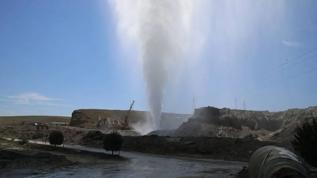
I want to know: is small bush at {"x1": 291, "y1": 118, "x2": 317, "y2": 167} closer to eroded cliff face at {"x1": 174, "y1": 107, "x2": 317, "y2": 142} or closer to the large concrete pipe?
the large concrete pipe

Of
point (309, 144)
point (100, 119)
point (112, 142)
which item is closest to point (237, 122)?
point (112, 142)

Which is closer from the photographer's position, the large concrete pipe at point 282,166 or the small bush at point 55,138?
the large concrete pipe at point 282,166

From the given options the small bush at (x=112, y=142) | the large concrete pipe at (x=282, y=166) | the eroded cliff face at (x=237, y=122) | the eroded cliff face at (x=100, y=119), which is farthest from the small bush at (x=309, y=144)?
the eroded cliff face at (x=100, y=119)

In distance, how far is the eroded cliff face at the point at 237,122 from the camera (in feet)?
305

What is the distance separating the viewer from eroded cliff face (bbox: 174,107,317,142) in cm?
9281

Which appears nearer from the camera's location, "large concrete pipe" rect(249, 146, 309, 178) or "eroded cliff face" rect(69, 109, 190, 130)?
"large concrete pipe" rect(249, 146, 309, 178)

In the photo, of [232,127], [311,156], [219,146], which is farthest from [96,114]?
[311,156]

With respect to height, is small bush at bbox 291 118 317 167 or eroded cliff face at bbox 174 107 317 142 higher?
eroded cliff face at bbox 174 107 317 142

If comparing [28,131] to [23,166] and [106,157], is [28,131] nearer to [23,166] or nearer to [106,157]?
[106,157]

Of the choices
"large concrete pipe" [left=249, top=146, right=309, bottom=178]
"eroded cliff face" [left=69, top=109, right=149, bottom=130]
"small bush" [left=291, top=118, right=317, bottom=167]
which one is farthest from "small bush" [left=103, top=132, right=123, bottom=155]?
"eroded cliff face" [left=69, top=109, right=149, bottom=130]

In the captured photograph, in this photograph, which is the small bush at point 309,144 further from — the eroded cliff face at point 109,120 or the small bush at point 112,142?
the eroded cliff face at point 109,120

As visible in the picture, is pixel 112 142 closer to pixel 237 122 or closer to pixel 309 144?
pixel 309 144

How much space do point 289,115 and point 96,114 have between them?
86.9m

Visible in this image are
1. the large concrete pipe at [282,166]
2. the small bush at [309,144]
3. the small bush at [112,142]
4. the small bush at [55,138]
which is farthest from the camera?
the small bush at [55,138]
